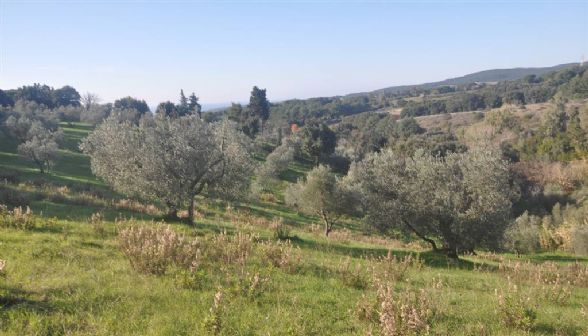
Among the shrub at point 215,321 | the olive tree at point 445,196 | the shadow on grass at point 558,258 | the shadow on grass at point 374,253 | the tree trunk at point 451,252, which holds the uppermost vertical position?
the shrub at point 215,321

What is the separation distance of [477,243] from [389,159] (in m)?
7.35

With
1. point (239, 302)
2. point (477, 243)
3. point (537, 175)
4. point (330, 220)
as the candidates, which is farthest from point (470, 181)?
point (537, 175)

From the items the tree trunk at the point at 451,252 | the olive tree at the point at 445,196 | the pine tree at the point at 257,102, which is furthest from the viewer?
the pine tree at the point at 257,102

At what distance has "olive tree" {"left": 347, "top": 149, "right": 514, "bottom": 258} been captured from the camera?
23344mm

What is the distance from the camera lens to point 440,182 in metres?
24.5

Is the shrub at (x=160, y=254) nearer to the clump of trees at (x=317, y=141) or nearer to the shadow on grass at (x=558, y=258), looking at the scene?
the shadow on grass at (x=558, y=258)

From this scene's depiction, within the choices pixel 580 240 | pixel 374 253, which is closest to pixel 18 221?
pixel 374 253

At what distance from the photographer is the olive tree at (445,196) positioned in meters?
23.3

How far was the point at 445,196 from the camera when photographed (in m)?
23.6

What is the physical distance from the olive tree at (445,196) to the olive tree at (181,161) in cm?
827

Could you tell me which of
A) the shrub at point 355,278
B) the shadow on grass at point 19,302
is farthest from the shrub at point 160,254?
the shrub at point 355,278

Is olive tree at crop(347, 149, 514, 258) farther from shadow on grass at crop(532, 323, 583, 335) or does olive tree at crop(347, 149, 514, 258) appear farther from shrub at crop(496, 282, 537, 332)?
shrub at crop(496, 282, 537, 332)

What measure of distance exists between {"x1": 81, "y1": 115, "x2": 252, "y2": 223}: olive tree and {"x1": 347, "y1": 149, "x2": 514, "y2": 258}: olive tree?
325 inches

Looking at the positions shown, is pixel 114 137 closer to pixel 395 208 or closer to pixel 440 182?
pixel 395 208
